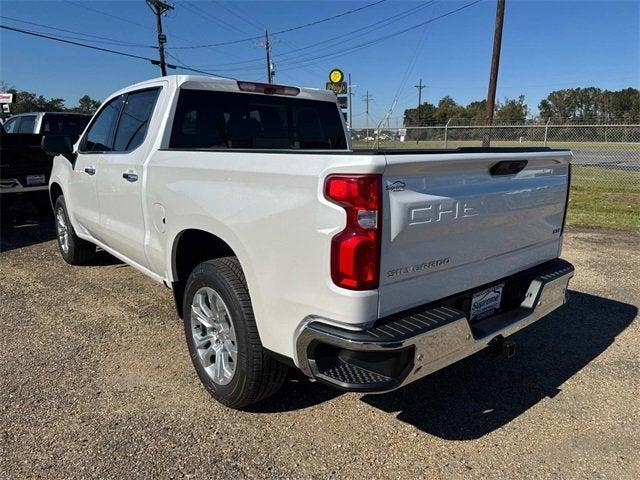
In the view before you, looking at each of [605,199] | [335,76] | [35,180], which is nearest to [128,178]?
[35,180]

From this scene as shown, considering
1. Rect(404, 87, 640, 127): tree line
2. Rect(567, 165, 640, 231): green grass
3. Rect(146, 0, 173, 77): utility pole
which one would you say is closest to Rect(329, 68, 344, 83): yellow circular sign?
Rect(567, 165, 640, 231): green grass

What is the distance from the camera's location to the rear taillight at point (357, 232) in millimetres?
2100

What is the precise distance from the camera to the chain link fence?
31.7 ft

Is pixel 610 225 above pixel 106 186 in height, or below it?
below

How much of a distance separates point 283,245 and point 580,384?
2369 millimetres

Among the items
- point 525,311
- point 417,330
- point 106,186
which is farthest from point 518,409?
point 106,186

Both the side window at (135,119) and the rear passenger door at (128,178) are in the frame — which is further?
the side window at (135,119)

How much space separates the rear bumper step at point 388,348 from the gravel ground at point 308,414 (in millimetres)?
586

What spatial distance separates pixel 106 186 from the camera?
4336mm

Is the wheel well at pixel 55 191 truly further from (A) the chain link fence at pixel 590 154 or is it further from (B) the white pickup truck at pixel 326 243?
(A) the chain link fence at pixel 590 154

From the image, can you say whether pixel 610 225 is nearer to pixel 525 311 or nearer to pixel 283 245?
pixel 525 311

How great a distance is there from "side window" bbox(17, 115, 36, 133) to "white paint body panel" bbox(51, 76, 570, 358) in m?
9.72

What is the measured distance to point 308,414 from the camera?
3.02 metres

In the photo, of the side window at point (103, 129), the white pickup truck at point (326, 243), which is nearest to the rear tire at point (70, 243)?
the side window at point (103, 129)
